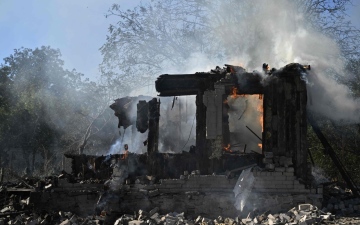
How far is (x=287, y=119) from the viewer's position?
1241 centimetres

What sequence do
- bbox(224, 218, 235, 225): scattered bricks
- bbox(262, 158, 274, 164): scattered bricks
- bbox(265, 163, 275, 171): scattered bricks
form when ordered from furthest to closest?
bbox(262, 158, 274, 164): scattered bricks
bbox(265, 163, 275, 171): scattered bricks
bbox(224, 218, 235, 225): scattered bricks

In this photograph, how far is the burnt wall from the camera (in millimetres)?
12289

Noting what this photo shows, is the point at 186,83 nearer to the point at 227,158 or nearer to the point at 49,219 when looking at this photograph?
the point at 227,158

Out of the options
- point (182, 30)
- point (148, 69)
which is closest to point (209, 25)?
point (182, 30)

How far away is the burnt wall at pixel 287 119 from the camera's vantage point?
1229 centimetres

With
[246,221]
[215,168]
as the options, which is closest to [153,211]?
[215,168]

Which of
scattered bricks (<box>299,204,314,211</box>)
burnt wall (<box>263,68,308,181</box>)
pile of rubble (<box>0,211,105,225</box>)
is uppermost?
burnt wall (<box>263,68,308,181</box>)

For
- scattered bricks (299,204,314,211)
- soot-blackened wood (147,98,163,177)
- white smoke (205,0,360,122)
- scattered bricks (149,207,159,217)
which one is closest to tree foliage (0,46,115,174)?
white smoke (205,0,360,122)

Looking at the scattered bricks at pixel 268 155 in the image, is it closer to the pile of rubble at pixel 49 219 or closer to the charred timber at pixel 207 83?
the charred timber at pixel 207 83

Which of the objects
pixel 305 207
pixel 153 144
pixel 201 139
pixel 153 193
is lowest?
pixel 305 207

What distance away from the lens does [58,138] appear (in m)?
32.1

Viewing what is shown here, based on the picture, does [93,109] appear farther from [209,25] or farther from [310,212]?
[310,212]

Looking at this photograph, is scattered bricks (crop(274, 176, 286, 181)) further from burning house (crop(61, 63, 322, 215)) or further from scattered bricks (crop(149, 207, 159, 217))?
scattered bricks (crop(149, 207, 159, 217))

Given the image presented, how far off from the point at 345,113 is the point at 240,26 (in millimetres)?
13017
